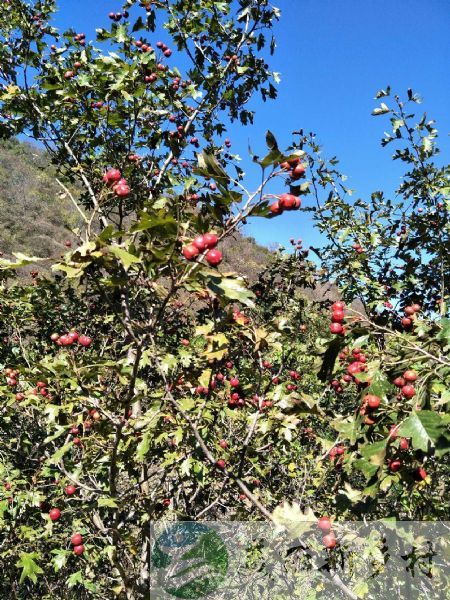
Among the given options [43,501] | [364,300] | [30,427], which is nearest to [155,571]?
[43,501]

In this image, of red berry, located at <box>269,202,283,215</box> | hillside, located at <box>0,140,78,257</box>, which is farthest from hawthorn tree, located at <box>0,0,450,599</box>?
hillside, located at <box>0,140,78,257</box>

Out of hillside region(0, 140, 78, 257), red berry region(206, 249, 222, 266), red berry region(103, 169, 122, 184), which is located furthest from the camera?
hillside region(0, 140, 78, 257)

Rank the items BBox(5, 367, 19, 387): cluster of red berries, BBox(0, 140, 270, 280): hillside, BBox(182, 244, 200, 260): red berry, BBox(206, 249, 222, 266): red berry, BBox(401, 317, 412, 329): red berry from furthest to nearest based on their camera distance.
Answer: BBox(0, 140, 270, 280): hillside < BBox(5, 367, 19, 387): cluster of red berries < BBox(401, 317, 412, 329): red berry < BBox(206, 249, 222, 266): red berry < BBox(182, 244, 200, 260): red berry

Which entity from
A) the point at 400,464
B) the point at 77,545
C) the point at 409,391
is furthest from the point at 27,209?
the point at 400,464

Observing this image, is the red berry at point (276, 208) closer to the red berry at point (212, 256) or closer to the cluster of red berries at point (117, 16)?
the red berry at point (212, 256)

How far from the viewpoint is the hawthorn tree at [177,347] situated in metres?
1.82

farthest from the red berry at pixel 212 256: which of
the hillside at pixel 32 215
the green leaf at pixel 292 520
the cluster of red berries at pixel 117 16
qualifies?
the hillside at pixel 32 215

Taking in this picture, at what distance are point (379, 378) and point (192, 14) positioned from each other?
379 cm

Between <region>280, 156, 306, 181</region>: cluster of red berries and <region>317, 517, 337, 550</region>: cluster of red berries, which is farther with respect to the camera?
<region>317, 517, 337, 550</region>: cluster of red berries

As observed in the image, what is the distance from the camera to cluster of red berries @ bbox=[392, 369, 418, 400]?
187 centimetres

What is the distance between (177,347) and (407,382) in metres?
2.70

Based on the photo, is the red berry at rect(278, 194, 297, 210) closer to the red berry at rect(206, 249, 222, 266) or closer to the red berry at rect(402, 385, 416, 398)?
the red berry at rect(206, 249, 222, 266)

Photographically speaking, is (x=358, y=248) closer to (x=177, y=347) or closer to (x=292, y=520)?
(x=177, y=347)

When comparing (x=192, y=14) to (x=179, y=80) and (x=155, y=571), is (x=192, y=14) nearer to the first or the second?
(x=179, y=80)
